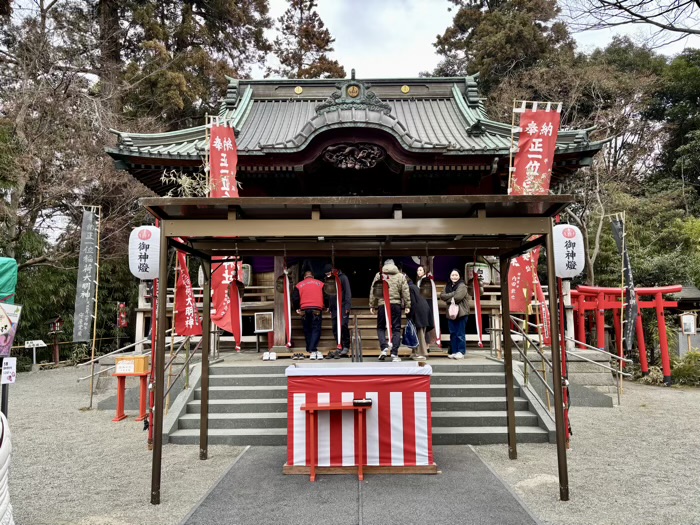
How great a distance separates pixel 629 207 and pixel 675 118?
1255 cm

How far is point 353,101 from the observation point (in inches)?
352

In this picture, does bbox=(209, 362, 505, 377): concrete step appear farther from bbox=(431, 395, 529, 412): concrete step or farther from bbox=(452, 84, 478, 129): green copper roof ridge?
bbox=(452, 84, 478, 129): green copper roof ridge

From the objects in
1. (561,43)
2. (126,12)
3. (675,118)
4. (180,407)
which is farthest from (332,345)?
(675,118)

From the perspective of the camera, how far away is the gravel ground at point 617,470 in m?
3.97

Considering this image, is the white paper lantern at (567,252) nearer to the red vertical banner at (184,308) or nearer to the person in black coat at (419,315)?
the person in black coat at (419,315)

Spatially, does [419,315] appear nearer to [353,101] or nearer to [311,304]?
[311,304]

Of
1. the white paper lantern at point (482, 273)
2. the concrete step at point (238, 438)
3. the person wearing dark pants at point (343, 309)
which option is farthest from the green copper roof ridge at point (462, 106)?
the concrete step at point (238, 438)

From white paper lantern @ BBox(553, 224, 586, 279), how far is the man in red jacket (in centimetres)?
420

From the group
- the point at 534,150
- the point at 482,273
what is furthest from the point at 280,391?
the point at 482,273

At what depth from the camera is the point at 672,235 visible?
17.4 meters

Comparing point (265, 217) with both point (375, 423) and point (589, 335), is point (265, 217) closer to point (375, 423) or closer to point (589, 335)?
point (375, 423)

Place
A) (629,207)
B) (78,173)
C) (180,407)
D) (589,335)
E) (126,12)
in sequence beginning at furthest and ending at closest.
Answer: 1. (126,12)
2. (629,207)
3. (589,335)
4. (78,173)
5. (180,407)

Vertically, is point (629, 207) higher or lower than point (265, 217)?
→ higher

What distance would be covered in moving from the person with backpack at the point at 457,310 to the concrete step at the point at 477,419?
2.11m
